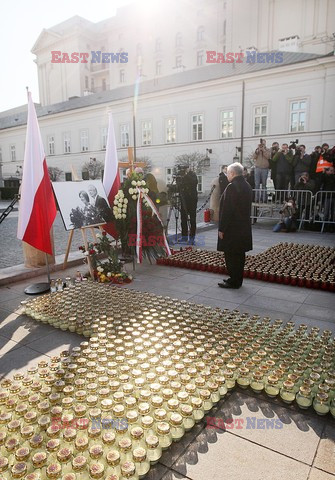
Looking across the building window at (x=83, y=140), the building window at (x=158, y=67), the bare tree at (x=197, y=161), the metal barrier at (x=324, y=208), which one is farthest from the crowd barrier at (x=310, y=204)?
the building window at (x=158, y=67)

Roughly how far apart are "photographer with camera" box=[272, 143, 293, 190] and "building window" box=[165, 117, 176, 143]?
61.9 ft

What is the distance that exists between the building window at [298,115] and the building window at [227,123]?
174 inches

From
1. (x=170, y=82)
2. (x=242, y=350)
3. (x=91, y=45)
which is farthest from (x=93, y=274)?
(x=91, y=45)

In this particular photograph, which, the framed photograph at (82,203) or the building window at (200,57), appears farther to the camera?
the building window at (200,57)

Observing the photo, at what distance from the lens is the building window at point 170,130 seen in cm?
2972

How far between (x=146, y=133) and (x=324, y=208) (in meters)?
23.2

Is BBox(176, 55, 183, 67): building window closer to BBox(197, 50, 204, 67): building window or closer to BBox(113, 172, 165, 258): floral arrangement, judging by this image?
BBox(197, 50, 204, 67): building window

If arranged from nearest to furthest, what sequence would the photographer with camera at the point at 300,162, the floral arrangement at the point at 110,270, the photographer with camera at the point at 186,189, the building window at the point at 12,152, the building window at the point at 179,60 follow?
the floral arrangement at the point at 110,270 → the photographer with camera at the point at 186,189 → the photographer with camera at the point at 300,162 → the building window at the point at 12,152 → the building window at the point at 179,60

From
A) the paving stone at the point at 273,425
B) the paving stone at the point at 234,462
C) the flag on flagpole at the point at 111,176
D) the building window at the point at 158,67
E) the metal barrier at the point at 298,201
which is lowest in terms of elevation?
the paving stone at the point at 273,425

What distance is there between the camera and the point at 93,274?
596 cm

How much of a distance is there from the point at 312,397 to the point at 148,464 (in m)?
1.36

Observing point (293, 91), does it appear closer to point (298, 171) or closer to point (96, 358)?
point (298, 171)

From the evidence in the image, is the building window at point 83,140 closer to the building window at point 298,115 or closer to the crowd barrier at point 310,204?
the building window at point 298,115

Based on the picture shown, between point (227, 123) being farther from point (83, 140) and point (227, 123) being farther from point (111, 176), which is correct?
point (111, 176)
